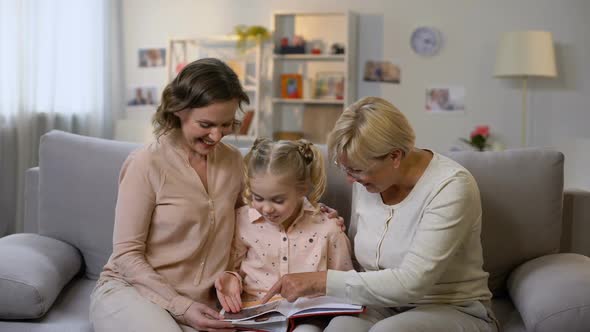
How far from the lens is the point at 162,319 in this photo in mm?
1712

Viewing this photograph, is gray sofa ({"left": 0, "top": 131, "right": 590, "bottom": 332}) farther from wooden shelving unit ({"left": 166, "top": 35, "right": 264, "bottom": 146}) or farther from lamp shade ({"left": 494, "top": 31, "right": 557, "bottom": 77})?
wooden shelving unit ({"left": 166, "top": 35, "right": 264, "bottom": 146})

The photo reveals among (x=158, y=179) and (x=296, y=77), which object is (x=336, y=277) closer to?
(x=158, y=179)

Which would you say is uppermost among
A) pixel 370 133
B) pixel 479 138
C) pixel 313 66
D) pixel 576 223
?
pixel 313 66

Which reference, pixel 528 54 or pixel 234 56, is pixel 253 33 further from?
pixel 528 54

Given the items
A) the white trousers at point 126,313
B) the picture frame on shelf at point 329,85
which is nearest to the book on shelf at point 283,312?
the white trousers at point 126,313

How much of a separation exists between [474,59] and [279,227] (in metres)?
3.56

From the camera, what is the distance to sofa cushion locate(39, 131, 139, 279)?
223cm

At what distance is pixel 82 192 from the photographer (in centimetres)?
225

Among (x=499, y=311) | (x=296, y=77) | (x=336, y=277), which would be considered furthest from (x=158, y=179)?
(x=296, y=77)

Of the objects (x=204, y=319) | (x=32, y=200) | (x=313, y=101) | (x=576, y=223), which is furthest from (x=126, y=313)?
(x=313, y=101)

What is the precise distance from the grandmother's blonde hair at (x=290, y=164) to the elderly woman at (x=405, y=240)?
16 cm

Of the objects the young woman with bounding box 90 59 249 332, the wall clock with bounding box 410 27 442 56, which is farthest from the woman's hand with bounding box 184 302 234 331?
the wall clock with bounding box 410 27 442 56

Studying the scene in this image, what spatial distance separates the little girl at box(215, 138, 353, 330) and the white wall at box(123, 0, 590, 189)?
11.0ft

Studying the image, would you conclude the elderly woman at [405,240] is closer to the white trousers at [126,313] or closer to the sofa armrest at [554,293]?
the sofa armrest at [554,293]
